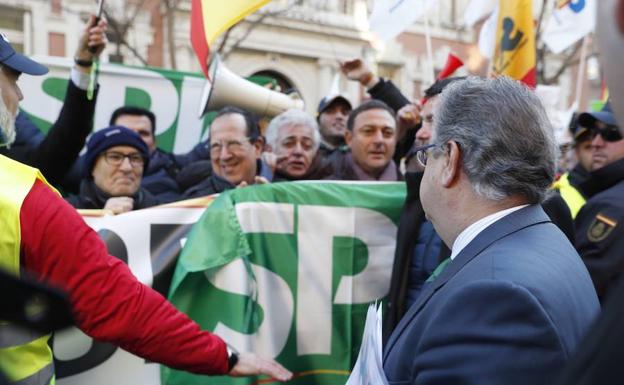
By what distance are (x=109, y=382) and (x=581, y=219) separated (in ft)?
7.14

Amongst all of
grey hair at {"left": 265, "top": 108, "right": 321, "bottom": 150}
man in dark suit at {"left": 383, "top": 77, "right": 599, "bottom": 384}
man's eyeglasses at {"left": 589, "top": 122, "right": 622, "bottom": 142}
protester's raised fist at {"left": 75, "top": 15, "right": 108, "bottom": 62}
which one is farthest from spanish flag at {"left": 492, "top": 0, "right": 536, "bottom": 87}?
man in dark suit at {"left": 383, "top": 77, "right": 599, "bottom": 384}

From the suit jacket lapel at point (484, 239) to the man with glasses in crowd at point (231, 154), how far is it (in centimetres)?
220

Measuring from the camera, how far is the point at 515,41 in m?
4.65

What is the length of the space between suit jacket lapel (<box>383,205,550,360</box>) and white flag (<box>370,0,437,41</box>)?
2.87 metres

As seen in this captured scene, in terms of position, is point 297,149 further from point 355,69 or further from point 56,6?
point 56,6

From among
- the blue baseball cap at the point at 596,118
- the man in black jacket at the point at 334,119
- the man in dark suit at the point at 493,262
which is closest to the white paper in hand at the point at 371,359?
the man in dark suit at the point at 493,262

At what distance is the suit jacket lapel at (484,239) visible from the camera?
4.91 ft

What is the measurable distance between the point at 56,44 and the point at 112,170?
1338cm

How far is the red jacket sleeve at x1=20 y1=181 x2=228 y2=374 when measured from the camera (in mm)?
1619

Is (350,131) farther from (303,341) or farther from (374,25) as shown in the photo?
(303,341)

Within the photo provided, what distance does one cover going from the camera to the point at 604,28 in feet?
2.28

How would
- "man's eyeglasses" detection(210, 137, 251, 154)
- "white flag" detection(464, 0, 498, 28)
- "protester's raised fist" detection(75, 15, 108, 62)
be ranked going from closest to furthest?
"protester's raised fist" detection(75, 15, 108, 62)
"man's eyeglasses" detection(210, 137, 251, 154)
"white flag" detection(464, 0, 498, 28)

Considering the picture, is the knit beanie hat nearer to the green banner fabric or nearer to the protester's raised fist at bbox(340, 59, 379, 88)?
the green banner fabric

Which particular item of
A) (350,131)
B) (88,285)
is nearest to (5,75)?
(88,285)
